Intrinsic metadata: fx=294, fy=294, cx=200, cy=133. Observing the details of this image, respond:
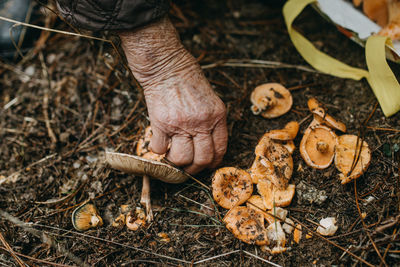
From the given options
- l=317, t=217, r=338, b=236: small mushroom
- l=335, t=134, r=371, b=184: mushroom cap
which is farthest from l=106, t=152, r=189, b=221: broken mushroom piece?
l=335, t=134, r=371, b=184: mushroom cap

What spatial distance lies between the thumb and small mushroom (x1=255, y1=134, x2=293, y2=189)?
2.50 feet

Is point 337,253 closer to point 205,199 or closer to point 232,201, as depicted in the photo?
point 232,201

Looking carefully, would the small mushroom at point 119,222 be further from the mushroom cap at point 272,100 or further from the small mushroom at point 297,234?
the mushroom cap at point 272,100

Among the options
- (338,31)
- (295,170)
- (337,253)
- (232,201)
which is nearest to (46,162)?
(232,201)

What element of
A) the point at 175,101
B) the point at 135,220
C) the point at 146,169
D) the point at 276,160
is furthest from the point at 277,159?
the point at 135,220

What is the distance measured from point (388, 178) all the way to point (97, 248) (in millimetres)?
2487

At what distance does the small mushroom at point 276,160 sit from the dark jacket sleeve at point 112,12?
53.8 inches

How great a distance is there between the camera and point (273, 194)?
2.35 metres

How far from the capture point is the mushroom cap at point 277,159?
7.83 feet

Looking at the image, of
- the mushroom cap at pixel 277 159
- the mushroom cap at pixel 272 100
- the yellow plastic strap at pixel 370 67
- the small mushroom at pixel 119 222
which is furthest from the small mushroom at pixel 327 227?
the small mushroom at pixel 119 222

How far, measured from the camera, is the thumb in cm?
242

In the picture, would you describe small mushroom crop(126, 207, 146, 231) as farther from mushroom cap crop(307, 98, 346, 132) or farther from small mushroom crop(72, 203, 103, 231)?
mushroom cap crop(307, 98, 346, 132)

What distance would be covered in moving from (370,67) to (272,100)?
3.14ft

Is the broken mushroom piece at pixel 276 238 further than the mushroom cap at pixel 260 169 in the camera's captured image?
No
